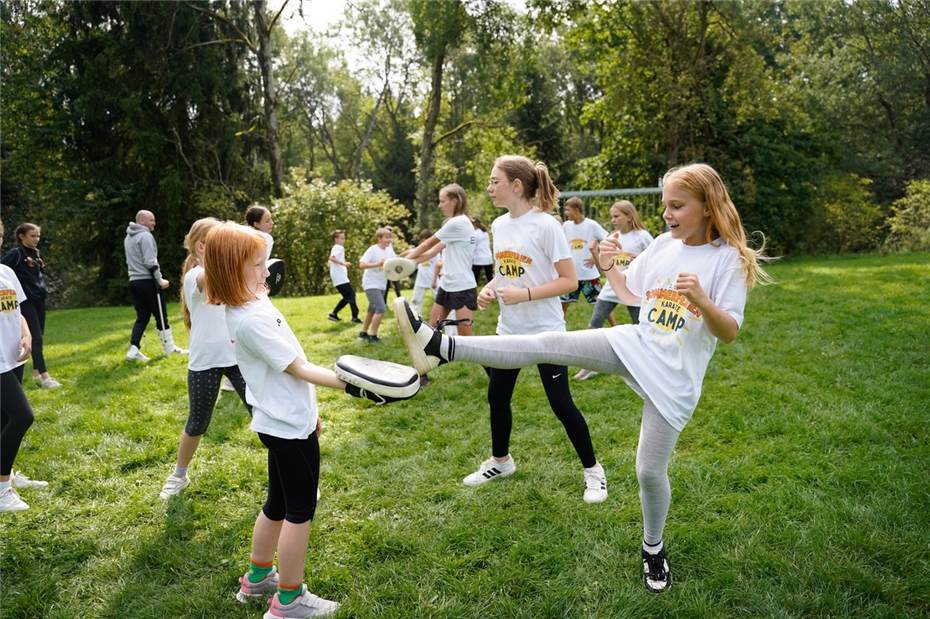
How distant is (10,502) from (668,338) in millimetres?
4527

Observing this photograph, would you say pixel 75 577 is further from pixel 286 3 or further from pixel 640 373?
pixel 286 3

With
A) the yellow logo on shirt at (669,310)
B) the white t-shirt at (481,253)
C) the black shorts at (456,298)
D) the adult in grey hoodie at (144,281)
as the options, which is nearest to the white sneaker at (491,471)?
the yellow logo on shirt at (669,310)

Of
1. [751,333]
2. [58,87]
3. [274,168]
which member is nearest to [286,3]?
[274,168]

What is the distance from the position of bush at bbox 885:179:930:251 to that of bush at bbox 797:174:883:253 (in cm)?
213

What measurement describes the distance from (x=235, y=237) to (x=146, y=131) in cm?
2423

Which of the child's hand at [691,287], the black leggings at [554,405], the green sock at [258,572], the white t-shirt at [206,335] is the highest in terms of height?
the child's hand at [691,287]

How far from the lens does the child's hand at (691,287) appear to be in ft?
8.62

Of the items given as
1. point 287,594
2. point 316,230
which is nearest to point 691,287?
point 287,594

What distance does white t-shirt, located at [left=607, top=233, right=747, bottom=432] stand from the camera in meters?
A: 2.87

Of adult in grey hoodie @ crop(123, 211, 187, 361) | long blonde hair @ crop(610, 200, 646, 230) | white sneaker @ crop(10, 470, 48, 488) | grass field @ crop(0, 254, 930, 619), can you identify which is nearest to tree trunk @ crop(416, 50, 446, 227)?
adult in grey hoodie @ crop(123, 211, 187, 361)

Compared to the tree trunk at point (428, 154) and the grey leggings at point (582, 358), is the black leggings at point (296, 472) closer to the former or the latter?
the grey leggings at point (582, 358)

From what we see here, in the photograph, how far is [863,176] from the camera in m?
29.7

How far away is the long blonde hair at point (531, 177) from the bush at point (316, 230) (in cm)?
1629

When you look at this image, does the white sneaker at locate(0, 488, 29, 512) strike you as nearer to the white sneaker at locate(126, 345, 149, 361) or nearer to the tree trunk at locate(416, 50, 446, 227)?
the white sneaker at locate(126, 345, 149, 361)
